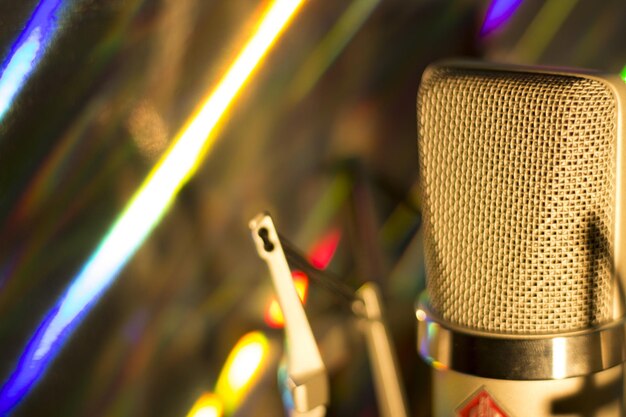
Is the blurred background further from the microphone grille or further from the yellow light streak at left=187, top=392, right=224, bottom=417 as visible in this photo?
the microphone grille

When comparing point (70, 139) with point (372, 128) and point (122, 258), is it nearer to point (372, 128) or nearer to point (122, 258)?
point (122, 258)

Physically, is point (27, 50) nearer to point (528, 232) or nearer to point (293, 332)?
point (293, 332)

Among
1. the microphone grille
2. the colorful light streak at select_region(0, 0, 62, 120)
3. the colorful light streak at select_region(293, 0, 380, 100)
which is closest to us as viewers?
the microphone grille

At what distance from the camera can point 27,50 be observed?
90 centimetres

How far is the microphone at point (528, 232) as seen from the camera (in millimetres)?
727

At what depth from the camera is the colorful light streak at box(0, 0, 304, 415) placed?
96 cm

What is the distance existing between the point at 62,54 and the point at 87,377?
0.33 m

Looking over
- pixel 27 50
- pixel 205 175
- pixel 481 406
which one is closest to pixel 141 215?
pixel 205 175

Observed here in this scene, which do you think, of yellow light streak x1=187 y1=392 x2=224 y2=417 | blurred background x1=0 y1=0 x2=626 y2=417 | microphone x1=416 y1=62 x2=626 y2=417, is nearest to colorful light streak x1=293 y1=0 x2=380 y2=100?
blurred background x1=0 y1=0 x2=626 y2=417

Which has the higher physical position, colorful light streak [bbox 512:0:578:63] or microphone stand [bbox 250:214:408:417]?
colorful light streak [bbox 512:0:578:63]

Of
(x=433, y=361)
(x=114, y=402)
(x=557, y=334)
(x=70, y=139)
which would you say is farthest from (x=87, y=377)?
(x=557, y=334)

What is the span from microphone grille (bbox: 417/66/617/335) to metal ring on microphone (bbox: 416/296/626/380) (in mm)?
11

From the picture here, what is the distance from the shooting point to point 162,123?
964 mm

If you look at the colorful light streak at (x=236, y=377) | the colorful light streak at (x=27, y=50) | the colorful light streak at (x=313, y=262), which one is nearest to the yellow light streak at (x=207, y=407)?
the colorful light streak at (x=236, y=377)
